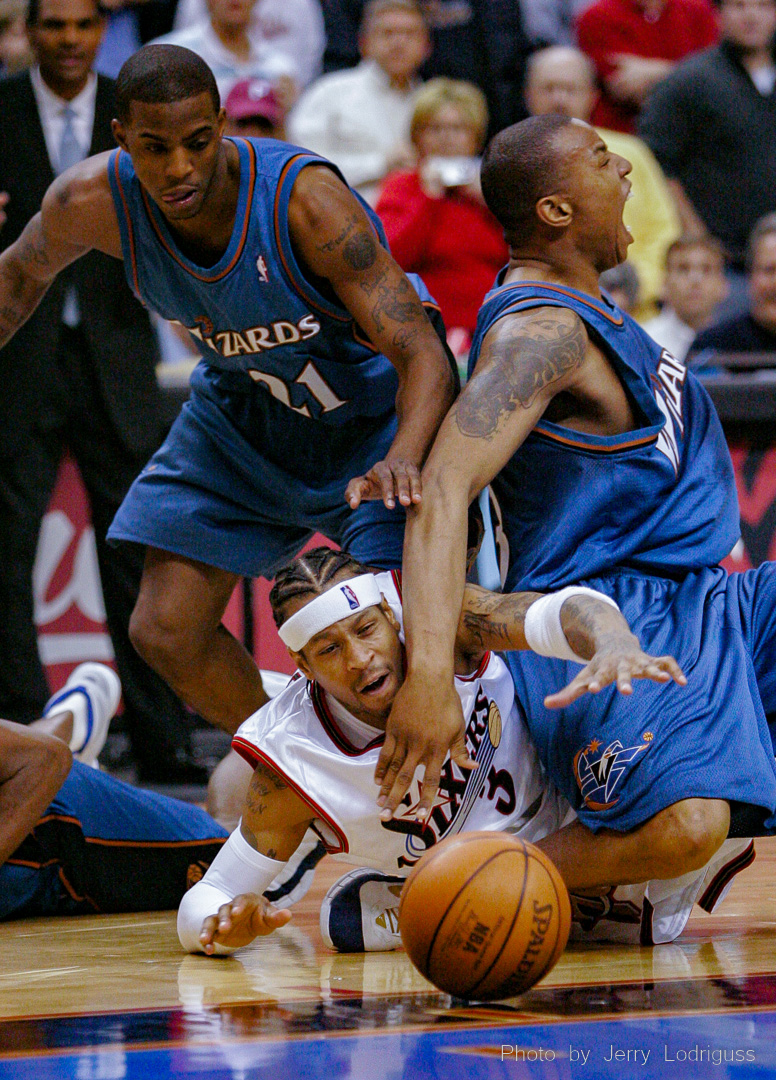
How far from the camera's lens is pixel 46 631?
6129 mm

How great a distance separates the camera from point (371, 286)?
330 cm

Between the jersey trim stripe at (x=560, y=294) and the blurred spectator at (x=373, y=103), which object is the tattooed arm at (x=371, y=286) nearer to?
the jersey trim stripe at (x=560, y=294)

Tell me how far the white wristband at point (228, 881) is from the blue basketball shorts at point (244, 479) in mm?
921

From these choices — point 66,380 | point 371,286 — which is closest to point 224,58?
point 66,380

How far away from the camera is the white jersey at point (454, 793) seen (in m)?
2.97

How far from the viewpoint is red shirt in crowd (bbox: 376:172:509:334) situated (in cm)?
663

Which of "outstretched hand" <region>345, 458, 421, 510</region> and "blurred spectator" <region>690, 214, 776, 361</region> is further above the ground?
"outstretched hand" <region>345, 458, 421, 510</region>

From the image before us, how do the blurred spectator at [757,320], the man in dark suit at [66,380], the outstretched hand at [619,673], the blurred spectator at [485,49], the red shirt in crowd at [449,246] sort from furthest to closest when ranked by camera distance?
the blurred spectator at [485,49], the blurred spectator at [757,320], the red shirt in crowd at [449,246], the man in dark suit at [66,380], the outstretched hand at [619,673]

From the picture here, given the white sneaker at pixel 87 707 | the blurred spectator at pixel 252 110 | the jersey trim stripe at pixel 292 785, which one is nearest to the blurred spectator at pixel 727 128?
the blurred spectator at pixel 252 110

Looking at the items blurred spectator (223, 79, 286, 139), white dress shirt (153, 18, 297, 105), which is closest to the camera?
blurred spectator (223, 79, 286, 139)

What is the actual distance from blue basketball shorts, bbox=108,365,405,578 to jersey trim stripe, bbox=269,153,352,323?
1.21ft

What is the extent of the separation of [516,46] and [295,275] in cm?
577

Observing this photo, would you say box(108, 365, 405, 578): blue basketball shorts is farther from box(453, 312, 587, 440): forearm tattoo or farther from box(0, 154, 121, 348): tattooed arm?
box(453, 312, 587, 440): forearm tattoo

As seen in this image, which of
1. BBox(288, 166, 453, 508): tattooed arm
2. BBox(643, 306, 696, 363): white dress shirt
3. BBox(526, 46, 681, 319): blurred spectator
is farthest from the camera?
BBox(526, 46, 681, 319): blurred spectator
